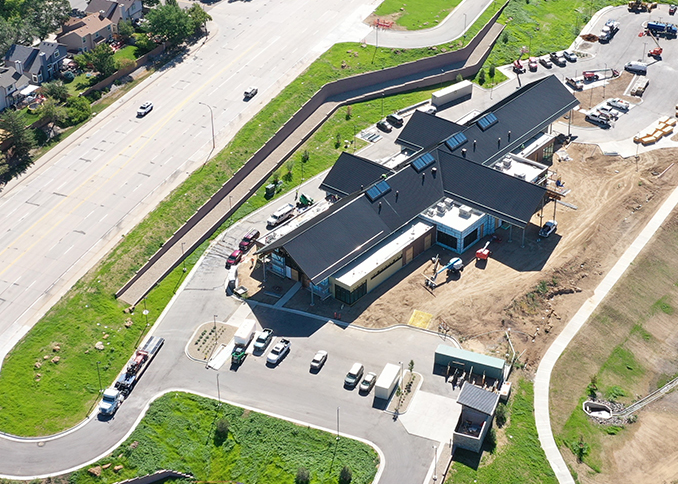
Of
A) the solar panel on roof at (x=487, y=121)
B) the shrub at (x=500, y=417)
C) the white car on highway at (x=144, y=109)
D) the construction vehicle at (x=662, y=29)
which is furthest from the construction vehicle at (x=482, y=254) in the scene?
the construction vehicle at (x=662, y=29)

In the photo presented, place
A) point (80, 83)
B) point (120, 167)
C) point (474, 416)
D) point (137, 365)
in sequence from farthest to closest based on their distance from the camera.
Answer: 1. point (80, 83)
2. point (120, 167)
3. point (137, 365)
4. point (474, 416)

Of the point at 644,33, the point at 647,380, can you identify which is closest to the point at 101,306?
the point at 647,380

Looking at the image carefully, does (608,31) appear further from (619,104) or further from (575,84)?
(619,104)

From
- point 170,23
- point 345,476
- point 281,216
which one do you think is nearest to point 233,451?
point 345,476

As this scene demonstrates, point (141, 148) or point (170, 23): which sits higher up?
point (170, 23)

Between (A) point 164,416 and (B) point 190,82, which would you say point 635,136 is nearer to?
(B) point 190,82

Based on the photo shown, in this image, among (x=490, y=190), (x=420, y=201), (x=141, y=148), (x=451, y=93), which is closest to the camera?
(x=420, y=201)

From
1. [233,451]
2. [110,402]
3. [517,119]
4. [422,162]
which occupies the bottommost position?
[233,451]
